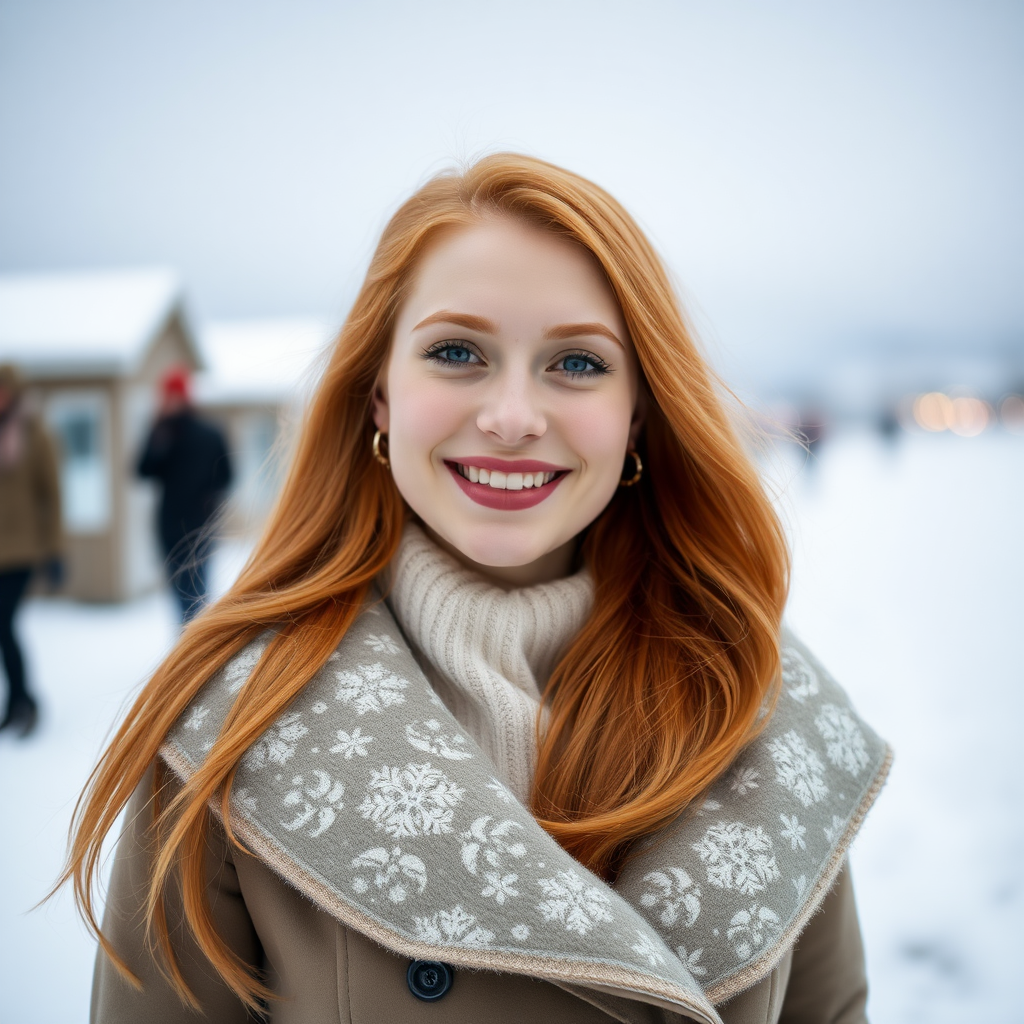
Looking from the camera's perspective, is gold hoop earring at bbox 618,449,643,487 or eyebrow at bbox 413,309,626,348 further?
gold hoop earring at bbox 618,449,643,487

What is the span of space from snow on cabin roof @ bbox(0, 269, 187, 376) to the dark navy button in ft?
23.0

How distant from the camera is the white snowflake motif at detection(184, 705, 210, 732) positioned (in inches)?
44.3

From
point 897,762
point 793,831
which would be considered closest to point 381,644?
point 793,831

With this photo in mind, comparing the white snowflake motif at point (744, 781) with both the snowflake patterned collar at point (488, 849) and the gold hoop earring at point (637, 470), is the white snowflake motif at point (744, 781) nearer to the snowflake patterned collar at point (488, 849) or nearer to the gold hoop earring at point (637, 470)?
the snowflake patterned collar at point (488, 849)

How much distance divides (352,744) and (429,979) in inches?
11.7

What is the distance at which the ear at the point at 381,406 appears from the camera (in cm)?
137

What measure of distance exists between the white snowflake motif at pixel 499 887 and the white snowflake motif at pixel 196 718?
433 millimetres

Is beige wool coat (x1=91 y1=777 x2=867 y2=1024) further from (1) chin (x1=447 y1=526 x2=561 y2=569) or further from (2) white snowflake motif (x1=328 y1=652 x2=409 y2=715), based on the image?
(1) chin (x1=447 y1=526 x2=561 y2=569)

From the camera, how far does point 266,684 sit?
44.9 inches

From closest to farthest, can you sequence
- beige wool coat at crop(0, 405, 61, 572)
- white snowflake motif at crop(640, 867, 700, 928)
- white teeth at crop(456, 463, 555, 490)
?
white snowflake motif at crop(640, 867, 700, 928) < white teeth at crop(456, 463, 555, 490) < beige wool coat at crop(0, 405, 61, 572)

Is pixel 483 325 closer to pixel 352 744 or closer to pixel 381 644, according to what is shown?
pixel 381 644

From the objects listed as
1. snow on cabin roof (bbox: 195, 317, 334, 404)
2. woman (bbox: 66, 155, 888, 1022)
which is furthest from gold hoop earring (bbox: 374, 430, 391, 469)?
snow on cabin roof (bbox: 195, 317, 334, 404)

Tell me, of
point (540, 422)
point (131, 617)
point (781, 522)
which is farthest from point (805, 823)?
point (131, 617)

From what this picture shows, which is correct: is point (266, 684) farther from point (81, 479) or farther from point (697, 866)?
point (81, 479)
